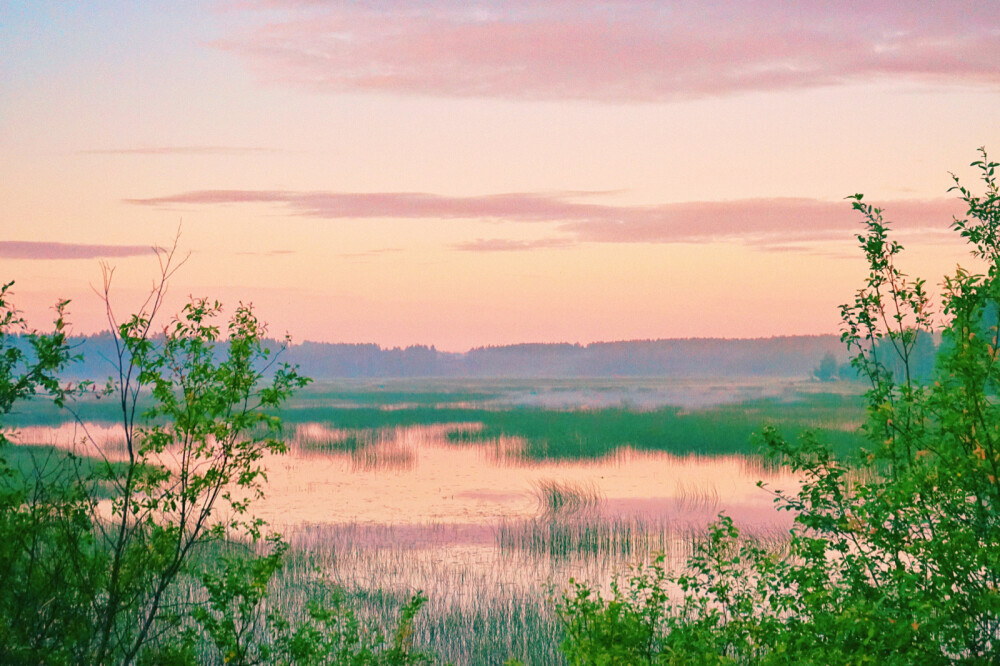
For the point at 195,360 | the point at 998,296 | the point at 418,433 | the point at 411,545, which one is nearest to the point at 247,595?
the point at 195,360

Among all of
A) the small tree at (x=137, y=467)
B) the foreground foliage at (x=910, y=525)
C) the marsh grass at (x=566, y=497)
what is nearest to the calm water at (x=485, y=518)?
the marsh grass at (x=566, y=497)

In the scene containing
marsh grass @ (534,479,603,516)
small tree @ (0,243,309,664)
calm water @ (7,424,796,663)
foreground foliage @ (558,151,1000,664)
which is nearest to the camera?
foreground foliage @ (558,151,1000,664)

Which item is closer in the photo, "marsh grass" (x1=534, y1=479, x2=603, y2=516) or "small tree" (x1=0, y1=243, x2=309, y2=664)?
"small tree" (x1=0, y1=243, x2=309, y2=664)

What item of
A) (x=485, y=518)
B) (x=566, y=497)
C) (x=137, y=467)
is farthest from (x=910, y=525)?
(x=566, y=497)

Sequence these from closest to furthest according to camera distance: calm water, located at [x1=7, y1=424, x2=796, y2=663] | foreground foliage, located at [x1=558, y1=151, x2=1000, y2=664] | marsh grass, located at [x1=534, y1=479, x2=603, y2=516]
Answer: foreground foliage, located at [x1=558, y1=151, x2=1000, y2=664], calm water, located at [x1=7, y1=424, x2=796, y2=663], marsh grass, located at [x1=534, y1=479, x2=603, y2=516]

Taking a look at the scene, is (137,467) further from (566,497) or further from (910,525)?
(566,497)

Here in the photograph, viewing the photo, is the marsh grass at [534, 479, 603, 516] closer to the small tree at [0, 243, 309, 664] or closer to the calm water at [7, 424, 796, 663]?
the calm water at [7, 424, 796, 663]

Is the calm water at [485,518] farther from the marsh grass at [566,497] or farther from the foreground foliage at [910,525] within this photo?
the foreground foliage at [910,525]

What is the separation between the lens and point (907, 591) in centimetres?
583

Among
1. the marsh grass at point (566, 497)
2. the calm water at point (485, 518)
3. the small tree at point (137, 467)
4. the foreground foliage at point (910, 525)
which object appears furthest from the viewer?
the marsh grass at point (566, 497)

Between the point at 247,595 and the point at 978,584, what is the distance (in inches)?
249

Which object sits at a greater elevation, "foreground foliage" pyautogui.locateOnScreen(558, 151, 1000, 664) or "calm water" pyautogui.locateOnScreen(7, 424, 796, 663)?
"foreground foliage" pyautogui.locateOnScreen(558, 151, 1000, 664)

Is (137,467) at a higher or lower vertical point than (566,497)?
higher

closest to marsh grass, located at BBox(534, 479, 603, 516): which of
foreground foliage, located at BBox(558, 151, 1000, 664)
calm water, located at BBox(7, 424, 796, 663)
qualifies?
calm water, located at BBox(7, 424, 796, 663)
